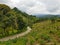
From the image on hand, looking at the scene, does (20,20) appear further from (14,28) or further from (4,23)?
(4,23)

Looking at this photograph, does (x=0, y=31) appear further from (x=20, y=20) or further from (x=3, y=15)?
(x=20, y=20)

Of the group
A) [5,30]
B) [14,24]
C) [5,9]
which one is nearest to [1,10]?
[5,9]

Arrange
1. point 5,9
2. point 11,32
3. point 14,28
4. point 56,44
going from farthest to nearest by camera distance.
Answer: point 5,9, point 14,28, point 11,32, point 56,44

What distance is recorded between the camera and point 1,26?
7775 centimetres

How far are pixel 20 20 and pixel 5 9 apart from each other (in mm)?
11392

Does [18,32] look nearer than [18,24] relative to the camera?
Yes

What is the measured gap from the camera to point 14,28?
8525cm

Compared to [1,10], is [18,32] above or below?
below

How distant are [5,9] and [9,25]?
15.9 meters

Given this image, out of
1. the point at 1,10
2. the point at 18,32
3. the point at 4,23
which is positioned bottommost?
the point at 18,32

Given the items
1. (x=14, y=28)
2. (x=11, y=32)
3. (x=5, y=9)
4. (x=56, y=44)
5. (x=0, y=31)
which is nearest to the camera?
(x=56, y=44)

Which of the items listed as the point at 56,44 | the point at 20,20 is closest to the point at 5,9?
the point at 20,20

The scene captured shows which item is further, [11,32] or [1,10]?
[1,10]

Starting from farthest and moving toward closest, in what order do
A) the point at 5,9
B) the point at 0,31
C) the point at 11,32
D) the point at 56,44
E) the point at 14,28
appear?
the point at 5,9 < the point at 14,28 < the point at 11,32 < the point at 0,31 < the point at 56,44
